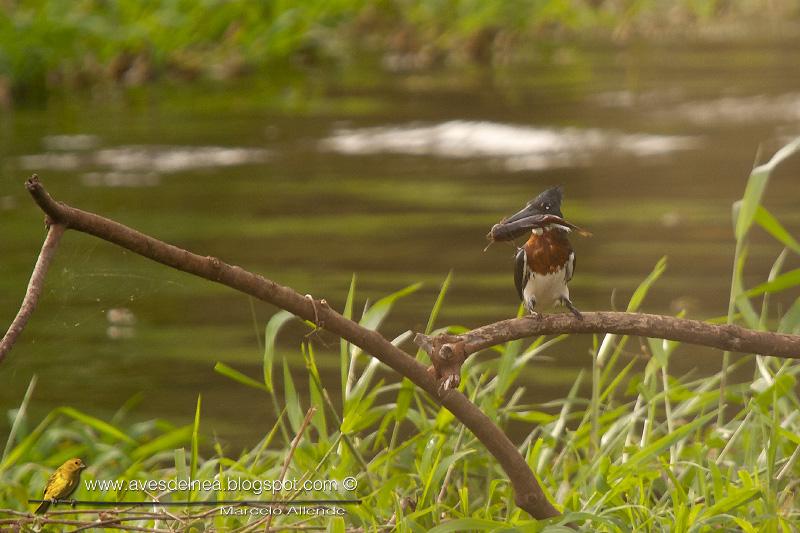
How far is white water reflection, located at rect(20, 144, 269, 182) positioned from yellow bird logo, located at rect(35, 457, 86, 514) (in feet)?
20.7

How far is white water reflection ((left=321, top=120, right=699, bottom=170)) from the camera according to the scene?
10.1 m

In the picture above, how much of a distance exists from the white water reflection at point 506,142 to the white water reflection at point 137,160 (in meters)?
0.73

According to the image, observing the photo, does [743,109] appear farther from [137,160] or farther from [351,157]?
[137,160]

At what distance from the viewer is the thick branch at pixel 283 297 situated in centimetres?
246

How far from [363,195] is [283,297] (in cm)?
654

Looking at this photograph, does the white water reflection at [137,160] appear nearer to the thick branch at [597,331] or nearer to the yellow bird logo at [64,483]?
the yellow bird logo at [64,483]

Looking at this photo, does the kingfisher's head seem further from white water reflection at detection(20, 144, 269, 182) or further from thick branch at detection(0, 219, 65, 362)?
white water reflection at detection(20, 144, 269, 182)

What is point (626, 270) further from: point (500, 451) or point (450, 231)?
point (500, 451)

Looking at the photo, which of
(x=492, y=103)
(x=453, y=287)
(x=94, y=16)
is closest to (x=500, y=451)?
(x=453, y=287)

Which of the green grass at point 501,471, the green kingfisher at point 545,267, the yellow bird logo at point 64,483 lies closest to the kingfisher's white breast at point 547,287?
the green kingfisher at point 545,267

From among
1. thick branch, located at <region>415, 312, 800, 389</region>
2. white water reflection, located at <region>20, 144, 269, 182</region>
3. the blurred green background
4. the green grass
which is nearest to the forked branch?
thick branch, located at <region>415, 312, 800, 389</region>

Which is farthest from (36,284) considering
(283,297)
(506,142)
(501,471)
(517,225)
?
(506,142)

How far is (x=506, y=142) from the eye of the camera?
10711mm

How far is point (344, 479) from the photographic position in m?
3.53
